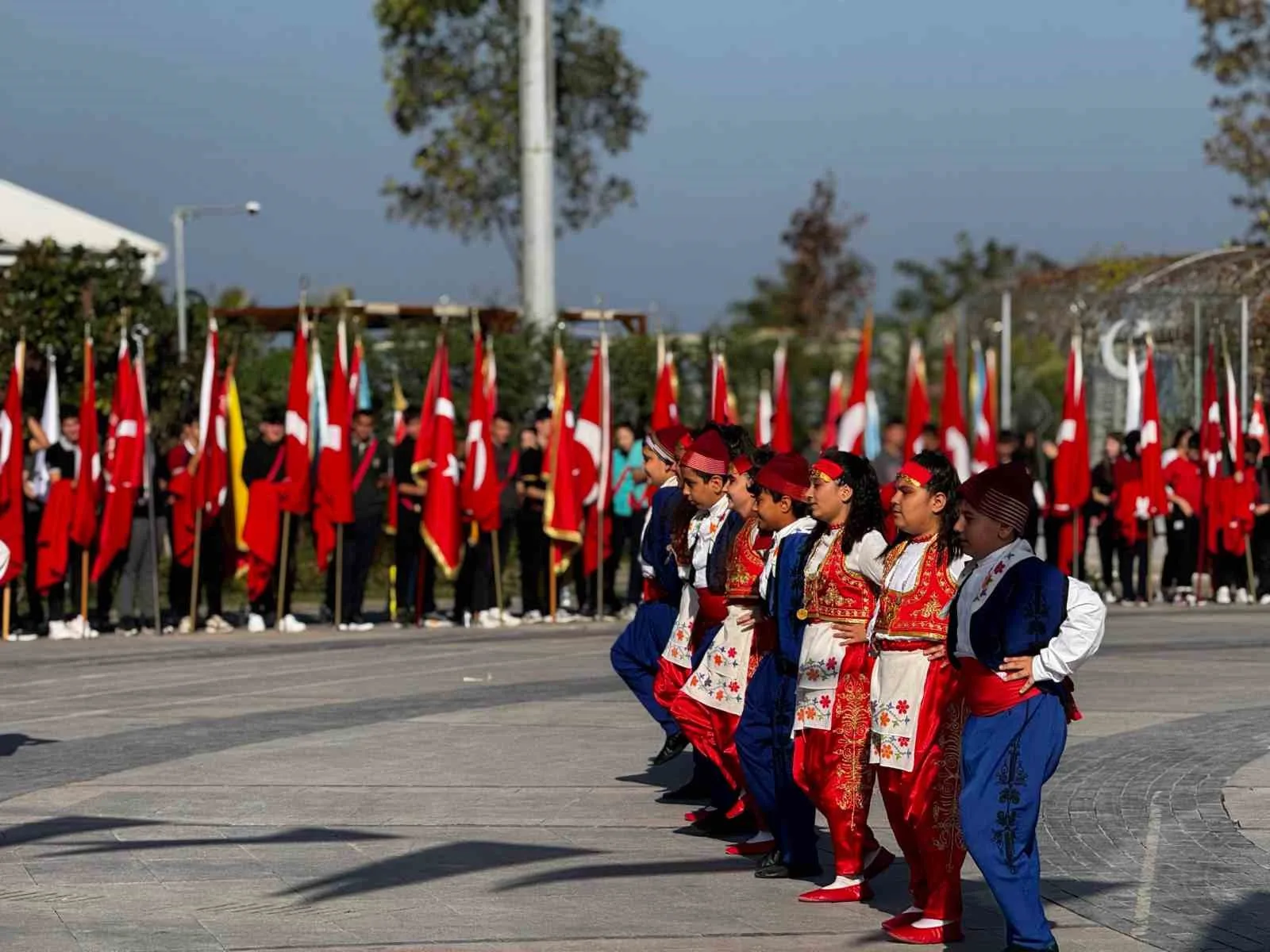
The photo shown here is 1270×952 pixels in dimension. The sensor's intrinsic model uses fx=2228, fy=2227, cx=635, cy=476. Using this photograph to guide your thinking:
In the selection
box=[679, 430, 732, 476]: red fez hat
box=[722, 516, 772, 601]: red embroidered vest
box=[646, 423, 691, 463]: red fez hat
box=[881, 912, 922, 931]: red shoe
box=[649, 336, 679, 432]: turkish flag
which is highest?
box=[649, 336, 679, 432]: turkish flag

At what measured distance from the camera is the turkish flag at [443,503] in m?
20.2

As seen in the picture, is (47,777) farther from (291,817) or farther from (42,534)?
(42,534)

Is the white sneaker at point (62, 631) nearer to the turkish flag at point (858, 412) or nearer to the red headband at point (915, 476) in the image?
the turkish flag at point (858, 412)

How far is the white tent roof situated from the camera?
27219 millimetres

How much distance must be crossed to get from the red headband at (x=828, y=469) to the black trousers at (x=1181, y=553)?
1607 cm

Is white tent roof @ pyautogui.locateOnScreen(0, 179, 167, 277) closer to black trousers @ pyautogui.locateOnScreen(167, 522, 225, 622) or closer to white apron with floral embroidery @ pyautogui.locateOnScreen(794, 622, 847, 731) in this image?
black trousers @ pyautogui.locateOnScreen(167, 522, 225, 622)

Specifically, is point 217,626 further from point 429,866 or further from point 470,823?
point 429,866

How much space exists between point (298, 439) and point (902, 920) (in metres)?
13.7

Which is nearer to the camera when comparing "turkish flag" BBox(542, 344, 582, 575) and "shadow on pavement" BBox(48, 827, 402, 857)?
"shadow on pavement" BBox(48, 827, 402, 857)

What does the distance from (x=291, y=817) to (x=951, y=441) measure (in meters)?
15.2

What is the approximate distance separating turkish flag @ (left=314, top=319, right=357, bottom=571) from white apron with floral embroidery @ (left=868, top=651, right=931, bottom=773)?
42.9ft

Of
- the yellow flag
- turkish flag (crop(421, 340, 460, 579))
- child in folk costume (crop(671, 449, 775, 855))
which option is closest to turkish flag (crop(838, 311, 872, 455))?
turkish flag (crop(421, 340, 460, 579))

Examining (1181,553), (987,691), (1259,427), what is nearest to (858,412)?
(1181,553)

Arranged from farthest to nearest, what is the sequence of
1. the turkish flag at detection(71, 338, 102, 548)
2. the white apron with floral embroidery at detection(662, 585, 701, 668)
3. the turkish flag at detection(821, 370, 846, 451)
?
the turkish flag at detection(821, 370, 846, 451) < the turkish flag at detection(71, 338, 102, 548) < the white apron with floral embroidery at detection(662, 585, 701, 668)
